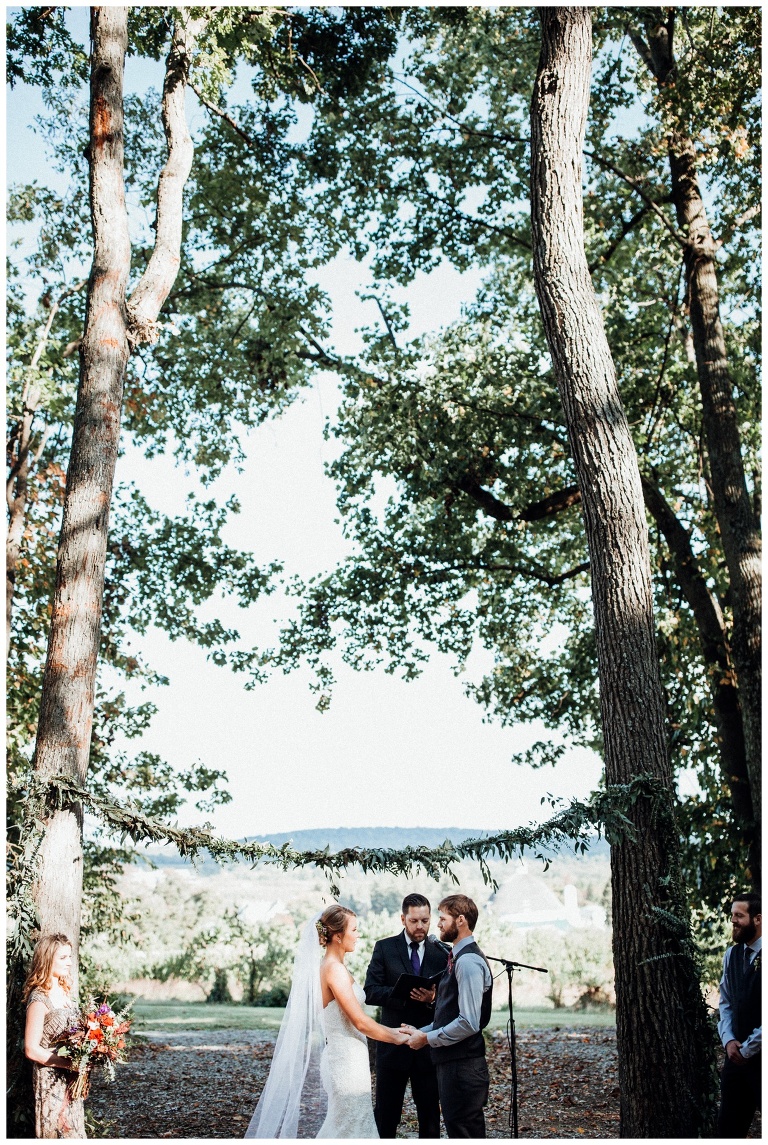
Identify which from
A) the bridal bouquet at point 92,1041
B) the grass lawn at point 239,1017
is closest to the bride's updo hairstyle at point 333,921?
the bridal bouquet at point 92,1041

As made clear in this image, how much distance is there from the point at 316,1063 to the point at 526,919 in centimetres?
1487

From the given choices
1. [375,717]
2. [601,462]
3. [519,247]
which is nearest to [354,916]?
[601,462]

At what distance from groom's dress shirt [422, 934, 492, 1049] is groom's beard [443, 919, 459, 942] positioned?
0.36 ft

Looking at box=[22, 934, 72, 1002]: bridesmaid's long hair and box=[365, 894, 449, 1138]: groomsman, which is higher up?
box=[22, 934, 72, 1002]: bridesmaid's long hair

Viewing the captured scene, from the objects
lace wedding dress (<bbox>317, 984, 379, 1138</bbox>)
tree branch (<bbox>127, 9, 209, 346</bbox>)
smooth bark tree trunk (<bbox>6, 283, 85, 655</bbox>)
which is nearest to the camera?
lace wedding dress (<bbox>317, 984, 379, 1138</bbox>)

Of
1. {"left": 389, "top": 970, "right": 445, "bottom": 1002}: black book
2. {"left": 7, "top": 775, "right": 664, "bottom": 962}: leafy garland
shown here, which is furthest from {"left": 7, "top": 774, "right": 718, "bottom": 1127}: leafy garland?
{"left": 389, "top": 970, "right": 445, "bottom": 1002}: black book

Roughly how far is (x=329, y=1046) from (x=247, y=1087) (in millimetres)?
5161

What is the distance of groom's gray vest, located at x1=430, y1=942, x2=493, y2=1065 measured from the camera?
4.85m

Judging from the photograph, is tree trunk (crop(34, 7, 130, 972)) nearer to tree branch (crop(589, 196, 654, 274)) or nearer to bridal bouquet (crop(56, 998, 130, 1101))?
bridal bouquet (crop(56, 998, 130, 1101))

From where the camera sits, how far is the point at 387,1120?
18.1 feet

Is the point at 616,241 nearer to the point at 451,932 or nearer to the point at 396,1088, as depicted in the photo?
the point at 451,932

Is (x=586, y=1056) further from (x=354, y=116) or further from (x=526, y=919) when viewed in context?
(x=354, y=116)

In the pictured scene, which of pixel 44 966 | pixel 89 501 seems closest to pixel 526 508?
pixel 89 501

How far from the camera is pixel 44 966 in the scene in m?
5.27
